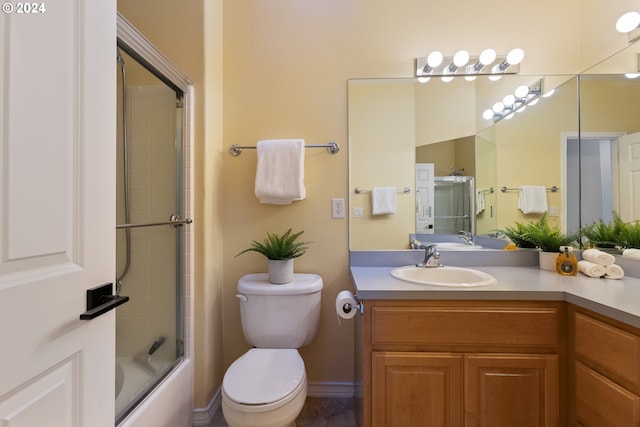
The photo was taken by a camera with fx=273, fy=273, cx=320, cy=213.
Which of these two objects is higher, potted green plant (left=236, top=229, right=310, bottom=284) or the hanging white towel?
the hanging white towel

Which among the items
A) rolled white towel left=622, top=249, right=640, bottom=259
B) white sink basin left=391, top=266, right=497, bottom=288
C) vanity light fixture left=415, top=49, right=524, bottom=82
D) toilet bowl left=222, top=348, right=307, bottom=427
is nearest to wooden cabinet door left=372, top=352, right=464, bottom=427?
toilet bowl left=222, top=348, right=307, bottom=427

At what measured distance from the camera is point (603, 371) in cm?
96

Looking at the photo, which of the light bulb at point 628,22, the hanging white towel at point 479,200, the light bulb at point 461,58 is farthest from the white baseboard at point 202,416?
the light bulb at point 628,22

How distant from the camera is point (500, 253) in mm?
1621

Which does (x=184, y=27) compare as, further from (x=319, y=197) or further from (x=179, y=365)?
(x=179, y=365)

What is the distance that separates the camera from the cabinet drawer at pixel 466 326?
1.10 metres

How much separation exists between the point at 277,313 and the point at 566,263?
150 cm

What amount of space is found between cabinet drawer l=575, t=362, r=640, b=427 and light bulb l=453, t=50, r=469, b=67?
1.57 m

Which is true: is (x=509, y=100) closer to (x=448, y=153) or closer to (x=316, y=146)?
(x=448, y=153)

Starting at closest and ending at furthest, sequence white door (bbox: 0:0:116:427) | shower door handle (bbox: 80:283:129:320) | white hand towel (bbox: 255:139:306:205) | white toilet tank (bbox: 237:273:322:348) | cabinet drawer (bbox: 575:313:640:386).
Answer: white door (bbox: 0:0:116:427) → shower door handle (bbox: 80:283:129:320) → cabinet drawer (bbox: 575:313:640:386) → white toilet tank (bbox: 237:273:322:348) → white hand towel (bbox: 255:139:306:205)

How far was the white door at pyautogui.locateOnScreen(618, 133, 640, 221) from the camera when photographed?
1.35 metres

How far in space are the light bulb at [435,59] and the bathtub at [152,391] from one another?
2.15 meters

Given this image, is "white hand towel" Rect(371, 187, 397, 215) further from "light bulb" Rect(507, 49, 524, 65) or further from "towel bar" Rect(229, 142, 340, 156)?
"light bulb" Rect(507, 49, 524, 65)

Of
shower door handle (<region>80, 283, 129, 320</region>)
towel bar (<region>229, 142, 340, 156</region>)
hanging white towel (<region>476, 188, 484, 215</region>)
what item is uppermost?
towel bar (<region>229, 142, 340, 156</region>)
